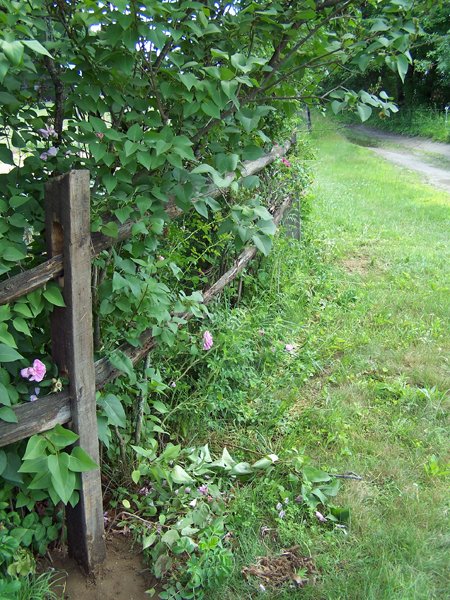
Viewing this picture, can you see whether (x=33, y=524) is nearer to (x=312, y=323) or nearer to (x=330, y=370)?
(x=330, y=370)

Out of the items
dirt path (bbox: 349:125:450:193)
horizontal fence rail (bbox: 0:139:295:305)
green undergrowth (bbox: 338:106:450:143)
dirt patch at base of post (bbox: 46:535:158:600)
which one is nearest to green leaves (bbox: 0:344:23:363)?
horizontal fence rail (bbox: 0:139:295:305)

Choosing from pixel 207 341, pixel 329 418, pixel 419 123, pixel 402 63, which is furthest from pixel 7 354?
pixel 419 123

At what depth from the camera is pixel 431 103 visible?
2550 centimetres

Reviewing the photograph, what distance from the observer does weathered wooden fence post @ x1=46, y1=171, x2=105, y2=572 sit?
6.13 feet

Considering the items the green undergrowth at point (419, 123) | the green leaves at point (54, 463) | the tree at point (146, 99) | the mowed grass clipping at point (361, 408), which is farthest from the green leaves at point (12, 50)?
the green undergrowth at point (419, 123)

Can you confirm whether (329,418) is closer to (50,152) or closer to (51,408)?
(51,408)

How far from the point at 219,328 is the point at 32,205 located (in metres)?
1.51

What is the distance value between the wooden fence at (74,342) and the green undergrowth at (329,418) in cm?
47

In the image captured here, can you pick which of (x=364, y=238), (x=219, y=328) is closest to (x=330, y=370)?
(x=219, y=328)

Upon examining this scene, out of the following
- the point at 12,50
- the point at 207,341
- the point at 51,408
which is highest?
→ the point at 12,50

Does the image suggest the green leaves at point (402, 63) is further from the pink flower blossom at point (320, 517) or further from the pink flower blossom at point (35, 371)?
the pink flower blossom at point (320, 517)

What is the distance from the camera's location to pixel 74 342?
1990mm

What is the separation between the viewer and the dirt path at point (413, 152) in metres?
13.6

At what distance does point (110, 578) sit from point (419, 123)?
23359mm
